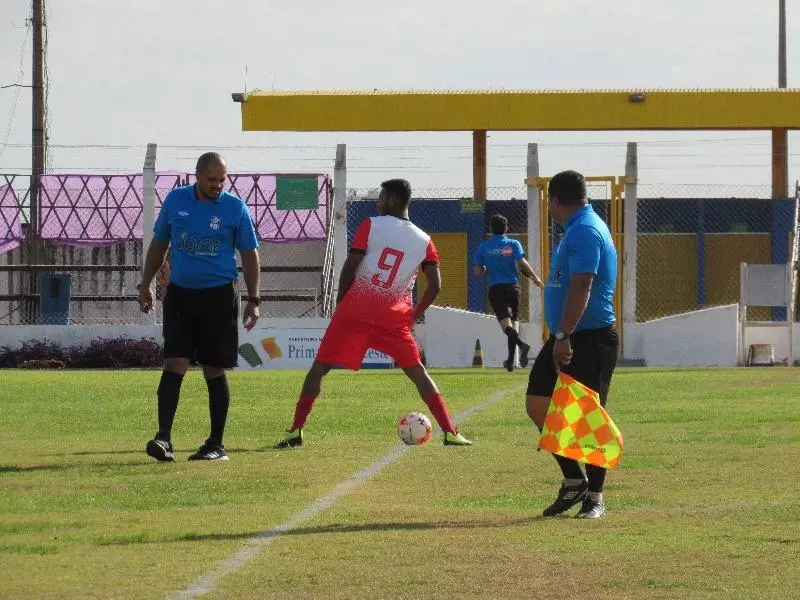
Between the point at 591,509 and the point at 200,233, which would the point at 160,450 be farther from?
the point at 591,509

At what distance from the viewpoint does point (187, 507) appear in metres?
8.30

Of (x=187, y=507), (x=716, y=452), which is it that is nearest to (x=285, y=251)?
(x=716, y=452)

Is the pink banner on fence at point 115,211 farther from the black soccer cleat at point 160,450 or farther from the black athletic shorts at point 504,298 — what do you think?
the black soccer cleat at point 160,450

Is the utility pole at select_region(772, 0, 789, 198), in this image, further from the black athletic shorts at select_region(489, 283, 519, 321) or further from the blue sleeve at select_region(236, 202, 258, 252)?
the blue sleeve at select_region(236, 202, 258, 252)

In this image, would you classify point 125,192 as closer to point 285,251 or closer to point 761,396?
point 285,251

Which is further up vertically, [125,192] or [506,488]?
[125,192]

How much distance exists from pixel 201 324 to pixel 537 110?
98.7ft

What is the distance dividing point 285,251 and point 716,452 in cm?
2765

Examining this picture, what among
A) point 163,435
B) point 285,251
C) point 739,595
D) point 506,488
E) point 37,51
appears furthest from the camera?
point 37,51

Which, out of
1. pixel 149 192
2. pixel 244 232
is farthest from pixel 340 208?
pixel 244 232

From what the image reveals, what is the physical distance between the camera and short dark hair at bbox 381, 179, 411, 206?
11.1 meters

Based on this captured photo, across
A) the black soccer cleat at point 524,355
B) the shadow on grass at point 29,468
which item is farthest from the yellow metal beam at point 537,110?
the shadow on grass at point 29,468

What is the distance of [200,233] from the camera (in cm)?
1073

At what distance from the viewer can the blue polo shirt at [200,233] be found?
10727mm
